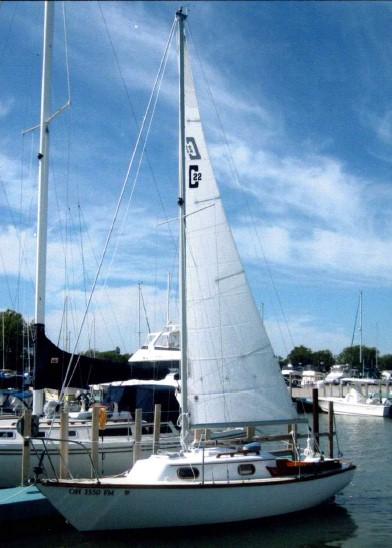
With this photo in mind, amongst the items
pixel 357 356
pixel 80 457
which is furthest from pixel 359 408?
pixel 357 356

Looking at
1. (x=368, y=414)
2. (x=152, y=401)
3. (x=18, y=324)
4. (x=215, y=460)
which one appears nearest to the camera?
(x=215, y=460)

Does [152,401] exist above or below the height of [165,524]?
above

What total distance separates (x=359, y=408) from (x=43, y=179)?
144 ft

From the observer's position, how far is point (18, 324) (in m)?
85.2

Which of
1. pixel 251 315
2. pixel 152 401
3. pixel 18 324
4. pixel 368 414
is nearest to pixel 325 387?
pixel 368 414

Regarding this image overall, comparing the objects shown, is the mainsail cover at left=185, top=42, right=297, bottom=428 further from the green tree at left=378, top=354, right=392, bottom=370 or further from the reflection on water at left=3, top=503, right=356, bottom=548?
the green tree at left=378, top=354, right=392, bottom=370

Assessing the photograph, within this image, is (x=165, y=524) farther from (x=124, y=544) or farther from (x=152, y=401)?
(x=152, y=401)

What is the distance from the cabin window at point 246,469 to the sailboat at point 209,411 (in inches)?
1.0

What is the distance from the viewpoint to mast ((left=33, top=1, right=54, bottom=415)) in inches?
744

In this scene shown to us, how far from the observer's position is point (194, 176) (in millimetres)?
17750

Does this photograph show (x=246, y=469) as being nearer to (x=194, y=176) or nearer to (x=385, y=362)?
(x=194, y=176)

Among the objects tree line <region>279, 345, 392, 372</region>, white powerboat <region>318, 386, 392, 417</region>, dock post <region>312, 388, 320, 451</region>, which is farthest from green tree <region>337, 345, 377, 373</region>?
dock post <region>312, 388, 320, 451</region>

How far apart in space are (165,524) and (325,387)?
200 feet

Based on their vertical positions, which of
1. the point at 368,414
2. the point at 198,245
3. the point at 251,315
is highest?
the point at 198,245
